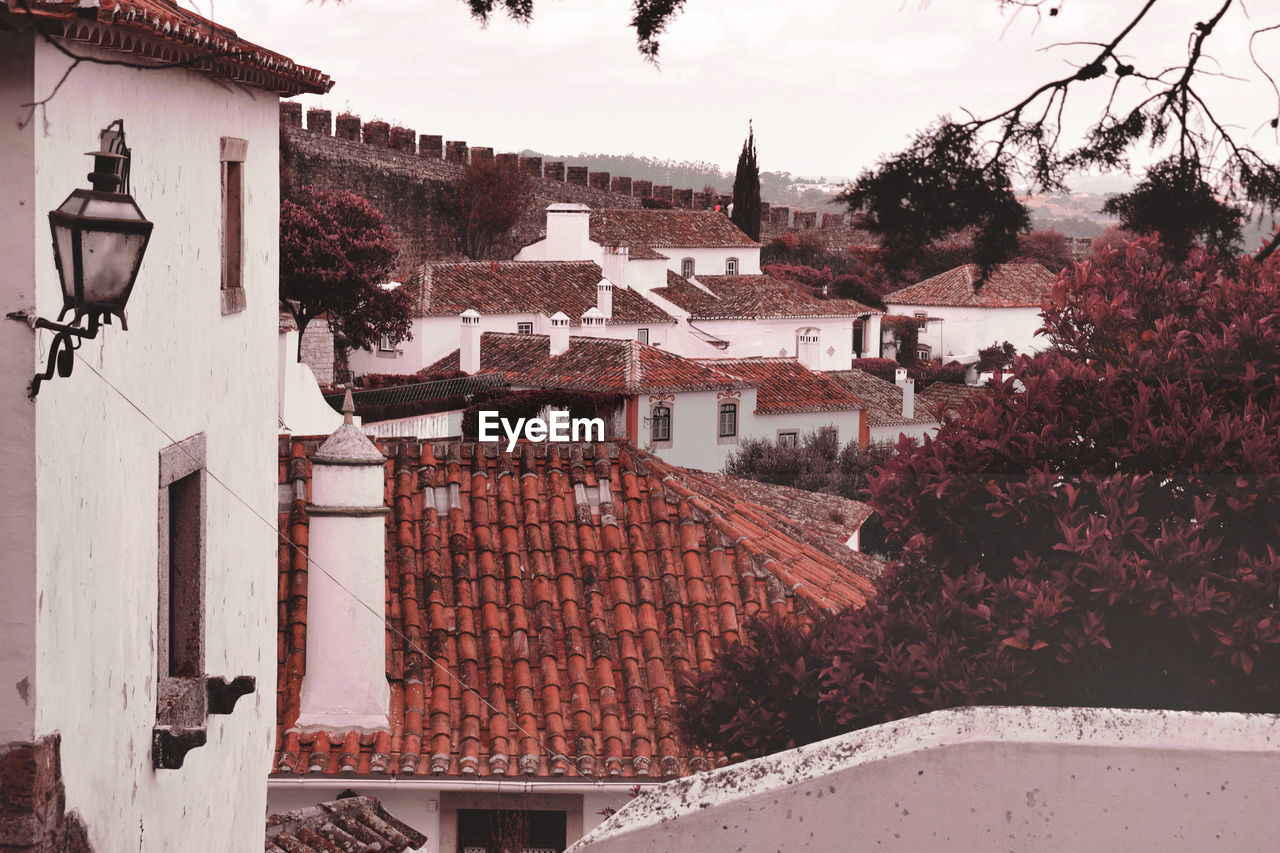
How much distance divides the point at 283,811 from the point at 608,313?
37.6m

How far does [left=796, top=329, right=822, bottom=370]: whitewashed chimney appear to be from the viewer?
4653cm

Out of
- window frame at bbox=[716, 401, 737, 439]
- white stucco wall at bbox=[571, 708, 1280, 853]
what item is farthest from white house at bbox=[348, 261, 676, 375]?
white stucco wall at bbox=[571, 708, 1280, 853]

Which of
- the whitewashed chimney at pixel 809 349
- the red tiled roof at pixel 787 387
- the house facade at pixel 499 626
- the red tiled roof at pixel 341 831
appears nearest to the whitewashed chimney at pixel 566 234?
the whitewashed chimney at pixel 809 349

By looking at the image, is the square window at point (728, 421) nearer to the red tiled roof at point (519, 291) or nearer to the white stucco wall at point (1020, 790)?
the red tiled roof at point (519, 291)

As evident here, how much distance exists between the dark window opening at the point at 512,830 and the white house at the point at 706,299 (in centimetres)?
3816

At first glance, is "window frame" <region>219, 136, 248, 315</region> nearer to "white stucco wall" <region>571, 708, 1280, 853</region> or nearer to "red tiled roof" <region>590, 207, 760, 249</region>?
"white stucco wall" <region>571, 708, 1280, 853</region>

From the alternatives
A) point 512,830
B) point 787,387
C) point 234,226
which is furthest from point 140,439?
point 787,387

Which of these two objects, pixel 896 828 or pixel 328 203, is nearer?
pixel 896 828

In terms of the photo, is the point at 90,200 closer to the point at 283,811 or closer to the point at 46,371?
the point at 46,371

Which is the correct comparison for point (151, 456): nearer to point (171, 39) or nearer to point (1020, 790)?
point (171, 39)

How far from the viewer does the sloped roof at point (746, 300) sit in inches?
2034

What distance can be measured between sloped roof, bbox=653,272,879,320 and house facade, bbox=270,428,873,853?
3972cm

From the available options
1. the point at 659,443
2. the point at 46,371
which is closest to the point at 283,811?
the point at 46,371

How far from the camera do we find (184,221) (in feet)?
19.5
